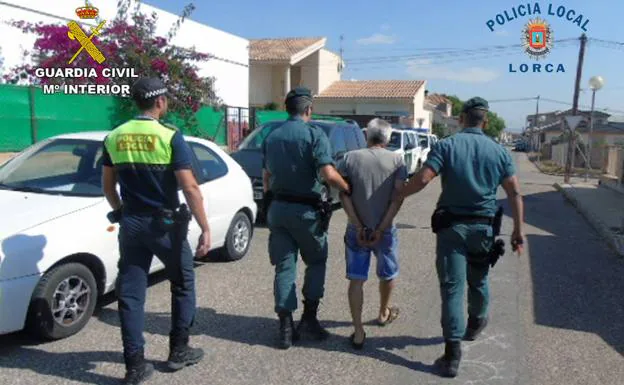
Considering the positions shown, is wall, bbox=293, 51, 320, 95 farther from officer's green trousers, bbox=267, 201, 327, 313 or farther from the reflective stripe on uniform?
the reflective stripe on uniform

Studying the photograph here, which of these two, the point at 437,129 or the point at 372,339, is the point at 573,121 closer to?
the point at 372,339

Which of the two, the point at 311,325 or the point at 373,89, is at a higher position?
the point at 373,89

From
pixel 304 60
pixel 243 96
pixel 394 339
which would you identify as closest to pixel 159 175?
pixel 394 339

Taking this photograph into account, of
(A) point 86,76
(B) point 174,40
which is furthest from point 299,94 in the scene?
(B) point 174,40

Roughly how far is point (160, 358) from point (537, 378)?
261 cm

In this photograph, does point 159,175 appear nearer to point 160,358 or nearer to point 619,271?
point 160,358

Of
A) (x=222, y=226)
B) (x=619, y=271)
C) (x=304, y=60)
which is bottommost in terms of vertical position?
(x=619, y=271)

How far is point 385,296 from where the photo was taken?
14.9 ft

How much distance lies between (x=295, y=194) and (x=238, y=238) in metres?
2.75

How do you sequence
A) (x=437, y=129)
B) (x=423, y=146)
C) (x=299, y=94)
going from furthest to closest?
1. (x=437, y=129)
2. (x=423, y=146)
3. (x=299, y=94)

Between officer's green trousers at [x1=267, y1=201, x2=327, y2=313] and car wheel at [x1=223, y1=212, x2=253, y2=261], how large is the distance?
232 cm

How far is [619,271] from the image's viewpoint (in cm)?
677

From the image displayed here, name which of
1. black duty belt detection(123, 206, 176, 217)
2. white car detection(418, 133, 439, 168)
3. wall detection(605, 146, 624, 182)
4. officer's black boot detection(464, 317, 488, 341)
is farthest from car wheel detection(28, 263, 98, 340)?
white car detection(418, 133, 439, 168)

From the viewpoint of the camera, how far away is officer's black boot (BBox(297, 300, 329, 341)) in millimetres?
4332
